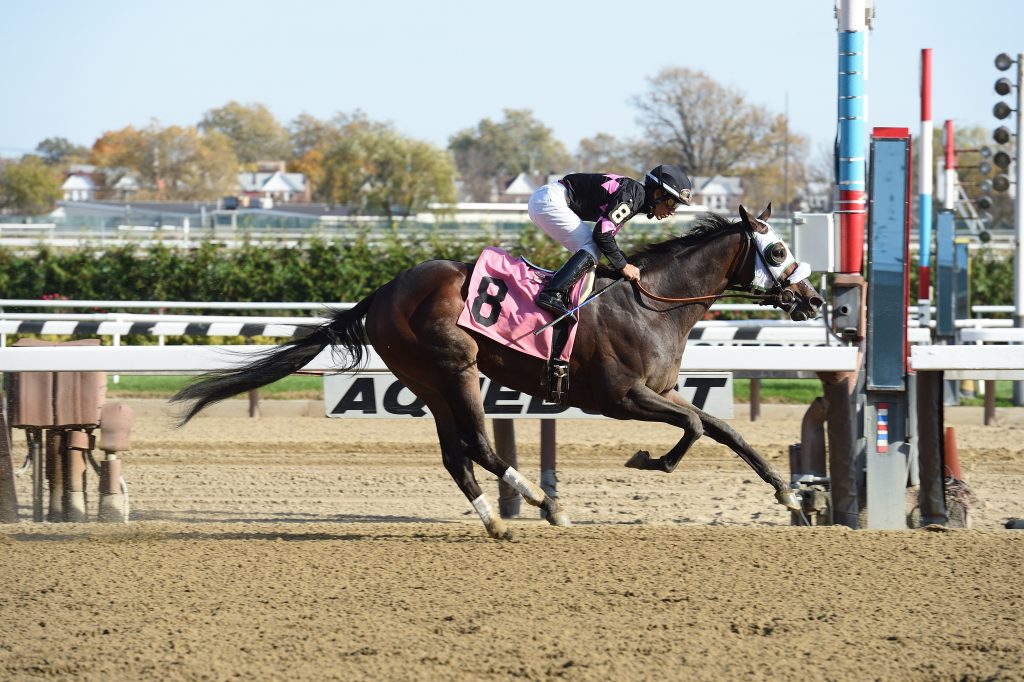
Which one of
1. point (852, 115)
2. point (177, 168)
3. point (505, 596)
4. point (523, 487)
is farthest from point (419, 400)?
point (177, 168)

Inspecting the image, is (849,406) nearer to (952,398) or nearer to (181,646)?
(181,646)

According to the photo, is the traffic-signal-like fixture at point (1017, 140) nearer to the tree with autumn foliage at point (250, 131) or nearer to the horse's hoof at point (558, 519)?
the horse's hoof at point (558, 519)

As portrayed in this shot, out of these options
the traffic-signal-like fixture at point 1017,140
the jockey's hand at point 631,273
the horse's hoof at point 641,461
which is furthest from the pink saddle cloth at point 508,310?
the traffic-signal-like fixture at point 1017,140

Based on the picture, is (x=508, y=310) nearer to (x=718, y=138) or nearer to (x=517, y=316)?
(x=517, y=316)

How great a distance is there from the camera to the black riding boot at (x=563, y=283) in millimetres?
5191

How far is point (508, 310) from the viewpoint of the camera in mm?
5254

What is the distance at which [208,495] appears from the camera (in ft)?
23.2

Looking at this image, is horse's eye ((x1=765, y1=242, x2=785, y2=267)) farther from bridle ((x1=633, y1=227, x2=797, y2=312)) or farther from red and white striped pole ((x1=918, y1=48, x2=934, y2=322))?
red and white striped pole ((x1=918, y1=48, x2=934, y2=322))

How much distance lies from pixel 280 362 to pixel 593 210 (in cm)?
163

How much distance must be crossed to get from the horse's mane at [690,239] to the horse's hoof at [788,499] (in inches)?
47.1

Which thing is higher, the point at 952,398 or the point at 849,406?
the point at 849,406

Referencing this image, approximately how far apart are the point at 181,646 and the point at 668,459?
96.0 inches

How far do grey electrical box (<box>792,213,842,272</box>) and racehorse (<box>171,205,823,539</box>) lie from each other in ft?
1.31

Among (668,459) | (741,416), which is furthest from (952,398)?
(668,459)
